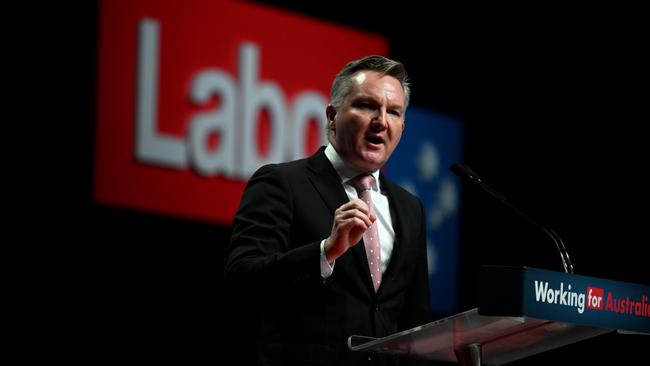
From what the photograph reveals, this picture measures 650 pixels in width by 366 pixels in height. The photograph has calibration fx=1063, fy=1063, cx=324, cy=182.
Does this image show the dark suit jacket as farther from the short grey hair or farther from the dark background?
the dark background

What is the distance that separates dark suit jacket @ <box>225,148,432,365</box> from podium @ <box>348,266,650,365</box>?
17 centimetres

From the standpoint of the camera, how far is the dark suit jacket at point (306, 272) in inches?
→ 90.9

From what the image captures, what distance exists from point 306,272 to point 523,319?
525 millimetres

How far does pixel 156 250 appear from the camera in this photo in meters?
4.47

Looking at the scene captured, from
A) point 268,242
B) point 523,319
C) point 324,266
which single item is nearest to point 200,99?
point 268,242

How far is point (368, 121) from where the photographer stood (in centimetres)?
258

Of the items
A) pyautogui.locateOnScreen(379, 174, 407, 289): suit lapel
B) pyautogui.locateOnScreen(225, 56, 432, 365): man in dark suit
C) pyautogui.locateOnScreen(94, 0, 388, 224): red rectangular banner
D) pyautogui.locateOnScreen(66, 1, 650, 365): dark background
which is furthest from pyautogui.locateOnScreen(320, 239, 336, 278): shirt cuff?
pyautogui.locateOnScreen(66, 1, 650, 365): dark background

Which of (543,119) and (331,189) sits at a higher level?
(543,119)

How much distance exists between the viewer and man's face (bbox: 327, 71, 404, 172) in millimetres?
2580

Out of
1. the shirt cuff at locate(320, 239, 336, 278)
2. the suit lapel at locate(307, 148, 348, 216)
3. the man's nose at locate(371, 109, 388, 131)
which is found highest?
the man's nose at locate(371, 109, 388, 131)

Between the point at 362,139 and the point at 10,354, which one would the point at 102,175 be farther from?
the point at 362,139

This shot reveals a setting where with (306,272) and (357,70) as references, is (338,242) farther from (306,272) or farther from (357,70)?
(357,70)

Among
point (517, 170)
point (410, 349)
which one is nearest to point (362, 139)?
point (410, 349)

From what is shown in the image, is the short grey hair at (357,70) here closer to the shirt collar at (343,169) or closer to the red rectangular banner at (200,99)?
the shirt collar at (343,169)
